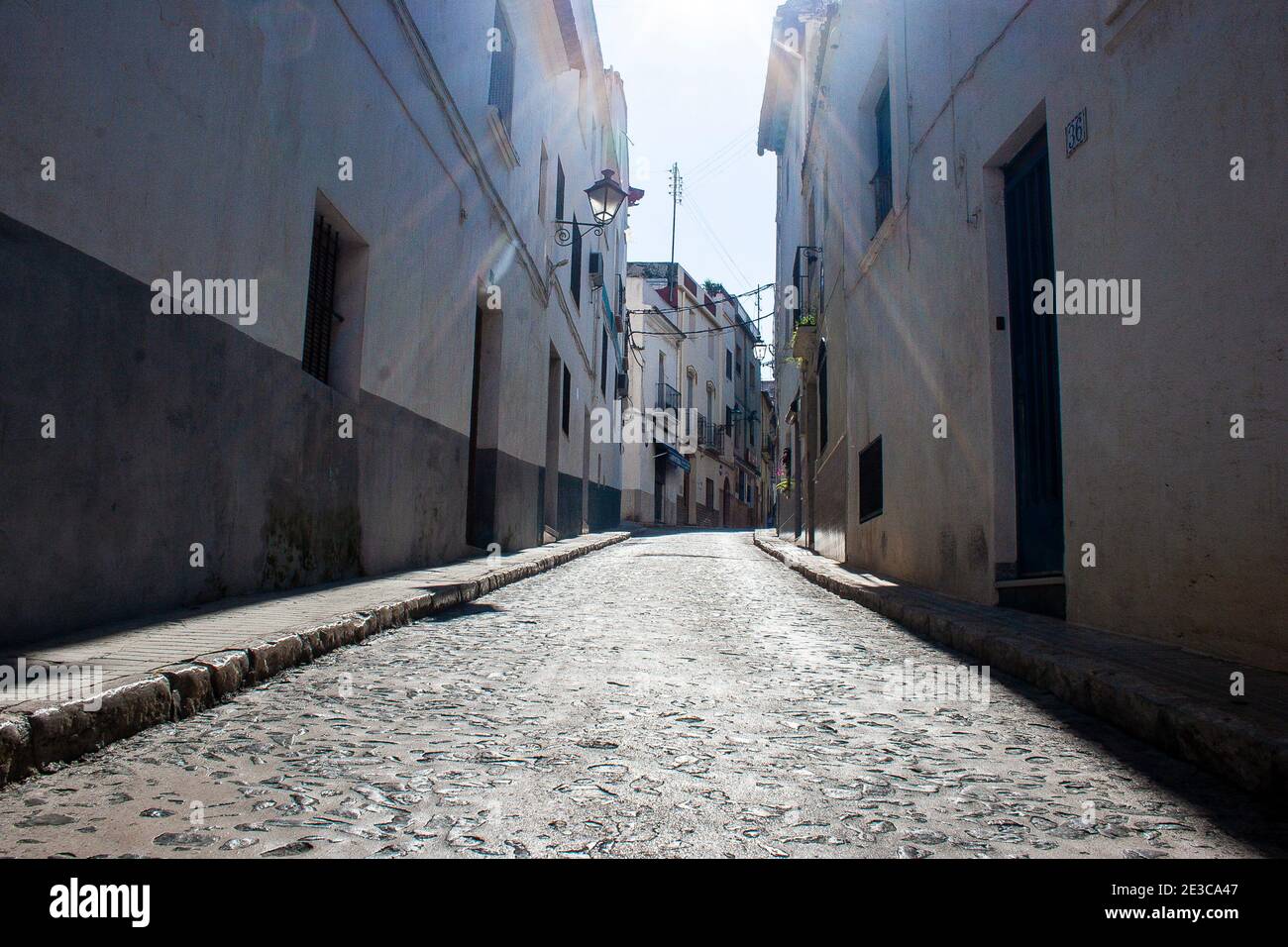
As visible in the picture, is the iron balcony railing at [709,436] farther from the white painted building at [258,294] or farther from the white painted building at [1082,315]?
the white painted building at [1082,315]

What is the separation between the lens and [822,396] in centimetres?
1598

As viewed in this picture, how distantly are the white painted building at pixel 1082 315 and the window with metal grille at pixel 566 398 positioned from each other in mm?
8113

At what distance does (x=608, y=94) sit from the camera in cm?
2230

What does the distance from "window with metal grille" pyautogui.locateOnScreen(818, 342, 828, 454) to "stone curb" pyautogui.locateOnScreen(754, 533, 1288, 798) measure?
976 cm

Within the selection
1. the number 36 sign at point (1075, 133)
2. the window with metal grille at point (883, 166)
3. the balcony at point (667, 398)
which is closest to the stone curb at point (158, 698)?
the number 36 sign at point (1075, 133)

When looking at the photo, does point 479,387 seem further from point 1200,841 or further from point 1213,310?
point 1200,841

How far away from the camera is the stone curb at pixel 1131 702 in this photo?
2203mm

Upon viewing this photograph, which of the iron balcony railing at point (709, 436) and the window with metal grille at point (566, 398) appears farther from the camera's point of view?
the iron balcony railing at point (709, 436)

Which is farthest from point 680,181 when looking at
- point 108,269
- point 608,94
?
point 108,269

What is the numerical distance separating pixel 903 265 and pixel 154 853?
7.69 meters

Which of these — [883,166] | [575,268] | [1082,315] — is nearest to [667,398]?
[575,268]

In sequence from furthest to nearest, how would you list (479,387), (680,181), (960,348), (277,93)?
(680,181), (479,387), (960,348), (277,93)

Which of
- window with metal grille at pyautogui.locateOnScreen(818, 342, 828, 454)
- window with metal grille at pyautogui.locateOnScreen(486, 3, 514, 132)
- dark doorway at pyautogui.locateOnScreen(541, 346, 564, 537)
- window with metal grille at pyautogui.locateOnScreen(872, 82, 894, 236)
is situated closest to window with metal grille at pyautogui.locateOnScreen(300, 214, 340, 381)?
window with metal grille at pyautogui.locateOnScreen(486, 3, 514, 132)

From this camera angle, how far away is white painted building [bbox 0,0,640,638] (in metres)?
3.18
